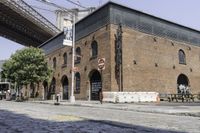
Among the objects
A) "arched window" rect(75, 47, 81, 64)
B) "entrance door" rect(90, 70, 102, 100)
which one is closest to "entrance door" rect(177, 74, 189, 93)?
"entrance door" rect(90, 70, 102, 100)

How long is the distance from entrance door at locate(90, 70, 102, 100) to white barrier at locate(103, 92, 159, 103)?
3.87 m

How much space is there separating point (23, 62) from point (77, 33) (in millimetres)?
7830

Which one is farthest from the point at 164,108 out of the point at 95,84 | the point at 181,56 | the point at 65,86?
the point at 65,86

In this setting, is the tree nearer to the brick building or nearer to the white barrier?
the brick building

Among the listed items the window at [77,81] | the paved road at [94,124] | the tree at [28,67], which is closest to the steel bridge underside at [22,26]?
the tree at [28,67]

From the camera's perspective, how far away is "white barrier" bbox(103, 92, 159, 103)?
2859 cm

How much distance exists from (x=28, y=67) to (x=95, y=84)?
386 inches

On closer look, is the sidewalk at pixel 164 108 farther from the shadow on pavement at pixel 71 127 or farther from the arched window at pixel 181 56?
the arched window at pixel 181 56

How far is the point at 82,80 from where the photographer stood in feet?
119

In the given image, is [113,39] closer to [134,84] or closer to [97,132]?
[134,84]

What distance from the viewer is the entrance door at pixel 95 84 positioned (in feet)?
110

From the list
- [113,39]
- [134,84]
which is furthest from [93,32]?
[134,84]

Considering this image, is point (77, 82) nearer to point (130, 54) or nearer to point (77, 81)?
point (77, 81)

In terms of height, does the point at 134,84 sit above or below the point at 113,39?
below
